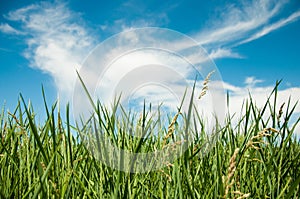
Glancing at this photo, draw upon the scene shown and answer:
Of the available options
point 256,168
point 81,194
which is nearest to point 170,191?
point 81,194

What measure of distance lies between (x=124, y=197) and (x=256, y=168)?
39.5 inches

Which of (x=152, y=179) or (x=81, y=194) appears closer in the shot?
(x=81, y=194)

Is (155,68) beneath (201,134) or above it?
above

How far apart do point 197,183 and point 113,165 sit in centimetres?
45

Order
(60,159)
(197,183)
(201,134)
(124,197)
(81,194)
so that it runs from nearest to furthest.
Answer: (124,197)
(81,194)
(60,159)
(197,183)
(201,134)

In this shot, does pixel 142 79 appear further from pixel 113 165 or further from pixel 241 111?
pixel 113 165

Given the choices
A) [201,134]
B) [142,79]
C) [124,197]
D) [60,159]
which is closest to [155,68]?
[142,79]

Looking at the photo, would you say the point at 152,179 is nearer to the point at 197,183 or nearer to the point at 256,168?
the point at 197,183

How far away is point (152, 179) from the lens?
1.71m

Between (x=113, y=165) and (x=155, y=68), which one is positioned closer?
(x=113, y=165)

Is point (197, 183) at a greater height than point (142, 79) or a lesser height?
lesser

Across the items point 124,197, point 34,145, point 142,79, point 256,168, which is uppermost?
point 142,79

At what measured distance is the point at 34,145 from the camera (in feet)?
5.50

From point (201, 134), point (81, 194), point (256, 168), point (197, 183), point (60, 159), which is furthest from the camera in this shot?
point (201, 134)
